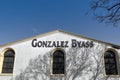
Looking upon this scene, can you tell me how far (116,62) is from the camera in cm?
1459

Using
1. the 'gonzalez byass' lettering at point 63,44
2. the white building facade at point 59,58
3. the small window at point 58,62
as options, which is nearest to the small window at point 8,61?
the white building facade at point 59,58

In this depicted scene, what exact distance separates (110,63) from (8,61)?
369 inches

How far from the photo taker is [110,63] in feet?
48.1

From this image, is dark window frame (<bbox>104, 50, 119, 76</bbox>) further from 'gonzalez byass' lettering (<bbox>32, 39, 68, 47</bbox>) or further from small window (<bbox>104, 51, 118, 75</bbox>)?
'gonzalez byass' lettering (<bbox>32, 39, 68, 47</bbox>)

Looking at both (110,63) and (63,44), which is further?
(63,44)

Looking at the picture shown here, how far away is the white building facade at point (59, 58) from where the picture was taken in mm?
13969

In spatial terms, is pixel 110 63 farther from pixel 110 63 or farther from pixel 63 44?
pixel 63 44

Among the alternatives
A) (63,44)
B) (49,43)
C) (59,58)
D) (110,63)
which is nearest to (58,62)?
(59,58)

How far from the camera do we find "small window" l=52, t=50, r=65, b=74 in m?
14.3

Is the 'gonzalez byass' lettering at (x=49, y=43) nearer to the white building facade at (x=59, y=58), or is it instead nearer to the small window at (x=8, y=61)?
the white building facade at (x=59, y=58)

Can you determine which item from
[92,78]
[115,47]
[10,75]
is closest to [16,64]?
[10,75]

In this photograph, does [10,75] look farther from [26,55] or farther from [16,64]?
[26,55]

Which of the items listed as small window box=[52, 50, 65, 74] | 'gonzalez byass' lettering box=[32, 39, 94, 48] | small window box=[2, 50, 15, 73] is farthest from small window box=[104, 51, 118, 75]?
small window box=[2, 50, 15, 73]

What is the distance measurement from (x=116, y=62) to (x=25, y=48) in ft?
27.8
